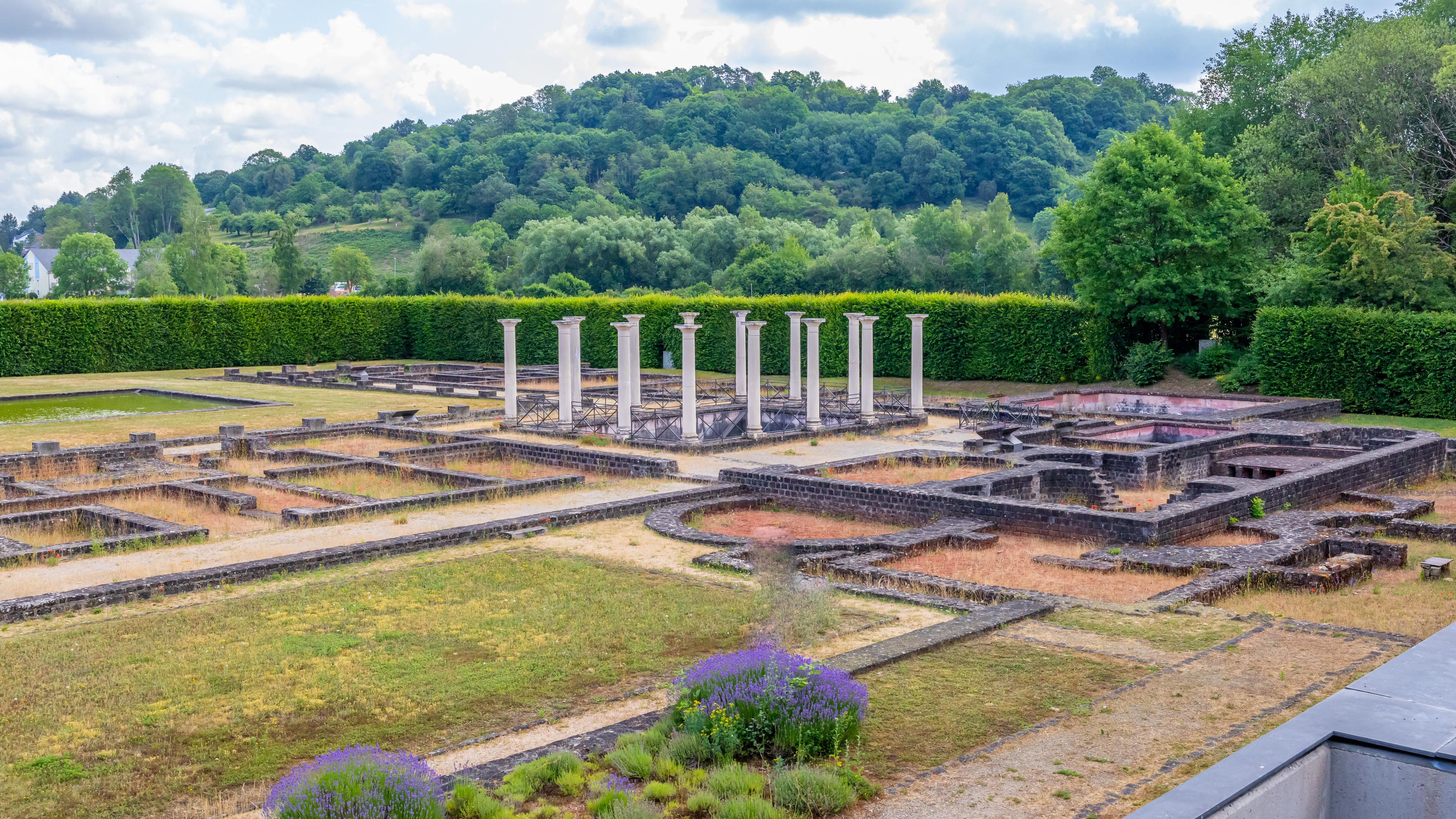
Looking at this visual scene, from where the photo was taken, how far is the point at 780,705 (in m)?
6.66

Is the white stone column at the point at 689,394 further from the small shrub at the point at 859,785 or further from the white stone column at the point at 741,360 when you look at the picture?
the small shrub at the point at 859,785

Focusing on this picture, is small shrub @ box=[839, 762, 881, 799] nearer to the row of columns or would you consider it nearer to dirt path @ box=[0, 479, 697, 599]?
dirt path @ box=[0, 479, 697, 599]

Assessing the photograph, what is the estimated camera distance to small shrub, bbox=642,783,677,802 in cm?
611

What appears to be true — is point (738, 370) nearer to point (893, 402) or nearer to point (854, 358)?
point (854, 358)

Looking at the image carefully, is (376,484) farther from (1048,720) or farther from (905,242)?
(905,242)

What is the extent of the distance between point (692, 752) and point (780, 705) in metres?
0.55

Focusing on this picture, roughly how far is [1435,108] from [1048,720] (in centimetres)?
3022

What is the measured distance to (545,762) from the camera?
6.40m

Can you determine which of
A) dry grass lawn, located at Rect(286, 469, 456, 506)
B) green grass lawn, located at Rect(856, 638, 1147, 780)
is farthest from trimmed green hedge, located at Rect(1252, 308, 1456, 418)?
green grass lawn, located at Rect(856, 638, 1147, 780)

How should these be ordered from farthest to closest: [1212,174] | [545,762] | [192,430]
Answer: [1212,174]
[192,430]
[545,762]

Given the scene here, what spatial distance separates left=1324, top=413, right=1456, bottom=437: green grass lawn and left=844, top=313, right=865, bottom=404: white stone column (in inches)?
378

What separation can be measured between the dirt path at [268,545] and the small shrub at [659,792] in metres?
7.08

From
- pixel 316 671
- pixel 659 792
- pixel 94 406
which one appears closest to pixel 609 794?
pixel 659 792

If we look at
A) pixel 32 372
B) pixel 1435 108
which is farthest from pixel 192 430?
pixel 1435 108
